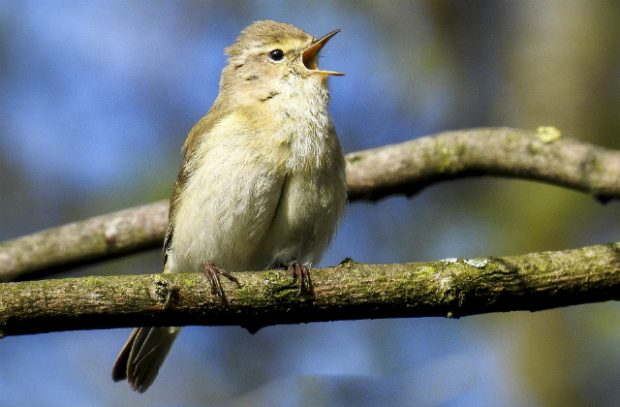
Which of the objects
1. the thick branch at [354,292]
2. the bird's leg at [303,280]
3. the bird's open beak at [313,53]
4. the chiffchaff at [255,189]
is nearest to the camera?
the thick branch at [354,292]

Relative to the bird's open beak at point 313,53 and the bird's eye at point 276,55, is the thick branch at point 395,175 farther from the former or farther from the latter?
the bird's eye at point 276,55

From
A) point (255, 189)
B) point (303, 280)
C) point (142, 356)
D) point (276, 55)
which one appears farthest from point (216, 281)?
point (276, 55)

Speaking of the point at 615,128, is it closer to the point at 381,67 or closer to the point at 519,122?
the point at 519,122

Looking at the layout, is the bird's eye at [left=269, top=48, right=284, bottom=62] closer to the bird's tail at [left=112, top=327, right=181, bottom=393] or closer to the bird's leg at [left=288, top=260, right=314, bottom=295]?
the bird's tail at [left=112, top=327, right=181, bottom=393]

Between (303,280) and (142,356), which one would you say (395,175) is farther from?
(303,280)

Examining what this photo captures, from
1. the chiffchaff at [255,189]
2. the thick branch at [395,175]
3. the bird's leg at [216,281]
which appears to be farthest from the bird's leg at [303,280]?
the thick branch at [395,175]

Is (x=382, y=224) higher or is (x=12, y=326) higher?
(x=382, y=224)

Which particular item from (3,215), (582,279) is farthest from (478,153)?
(3,215)
